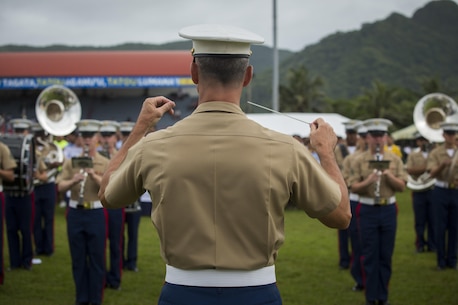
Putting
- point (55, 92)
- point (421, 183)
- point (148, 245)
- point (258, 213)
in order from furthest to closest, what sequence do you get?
point (55, 92) → point (148, 245) → point (421, 183) → point (258, 213)

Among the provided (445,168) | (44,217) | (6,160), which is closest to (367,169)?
(445,168)

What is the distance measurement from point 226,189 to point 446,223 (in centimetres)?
912

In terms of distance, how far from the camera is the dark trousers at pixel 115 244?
9641 mm

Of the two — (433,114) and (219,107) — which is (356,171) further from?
(219,107)

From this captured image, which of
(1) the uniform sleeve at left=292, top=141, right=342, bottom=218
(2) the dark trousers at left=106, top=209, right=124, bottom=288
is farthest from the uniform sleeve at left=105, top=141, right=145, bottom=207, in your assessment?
(2) the dark trousers at left=106, top=209, right=124, bottom=288

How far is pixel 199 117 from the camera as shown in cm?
279

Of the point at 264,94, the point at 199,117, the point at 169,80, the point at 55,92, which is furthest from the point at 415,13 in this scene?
the point at 199,117

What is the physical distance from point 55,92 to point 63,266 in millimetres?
5500

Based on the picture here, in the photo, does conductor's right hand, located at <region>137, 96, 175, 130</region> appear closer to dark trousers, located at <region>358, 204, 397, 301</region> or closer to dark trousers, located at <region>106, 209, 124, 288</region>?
dark trousers, located at <region>358, 204, 397, 301</region>

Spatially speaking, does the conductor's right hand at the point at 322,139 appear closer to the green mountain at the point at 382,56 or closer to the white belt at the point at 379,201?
the white belt at the point at 379,201

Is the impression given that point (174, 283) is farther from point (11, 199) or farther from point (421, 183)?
point (421, 183)

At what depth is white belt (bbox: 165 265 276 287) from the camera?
2672 millimetres

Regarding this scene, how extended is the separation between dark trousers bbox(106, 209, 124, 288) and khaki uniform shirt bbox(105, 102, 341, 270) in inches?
277

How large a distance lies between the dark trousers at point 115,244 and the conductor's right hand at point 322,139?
23.2ft
